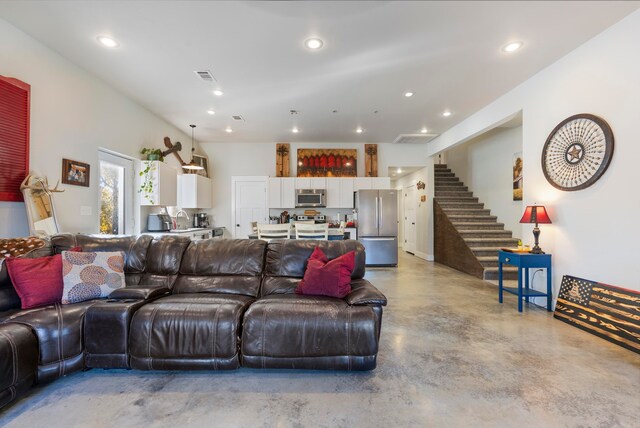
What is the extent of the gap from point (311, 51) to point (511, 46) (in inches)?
83.1

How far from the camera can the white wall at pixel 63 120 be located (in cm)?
262

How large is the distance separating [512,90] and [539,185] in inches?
58.4

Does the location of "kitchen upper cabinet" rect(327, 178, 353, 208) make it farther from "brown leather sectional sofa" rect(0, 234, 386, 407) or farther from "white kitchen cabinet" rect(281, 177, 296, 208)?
"brown leather sectional sofa" rect(0, 234, 386, 407)

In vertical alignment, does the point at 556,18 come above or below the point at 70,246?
above

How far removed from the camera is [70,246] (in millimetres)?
2467

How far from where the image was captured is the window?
389cm

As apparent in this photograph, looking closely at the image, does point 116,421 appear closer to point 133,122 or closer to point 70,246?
point 70,246

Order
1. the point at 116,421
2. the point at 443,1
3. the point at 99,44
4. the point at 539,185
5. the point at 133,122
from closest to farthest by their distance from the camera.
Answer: the point at 116,421
the point at 443,1
the point at 99,44
the point at 539,185
the point at 133,122

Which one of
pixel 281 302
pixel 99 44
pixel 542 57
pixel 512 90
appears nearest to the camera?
pixel 281 302

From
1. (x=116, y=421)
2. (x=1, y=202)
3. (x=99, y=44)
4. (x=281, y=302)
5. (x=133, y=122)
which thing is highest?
(x=99, y=44)

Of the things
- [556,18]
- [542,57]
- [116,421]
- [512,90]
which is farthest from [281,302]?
[512,90]

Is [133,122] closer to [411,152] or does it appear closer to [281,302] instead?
[281,302]

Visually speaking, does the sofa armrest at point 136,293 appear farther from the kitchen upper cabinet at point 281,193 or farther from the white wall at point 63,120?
the kitchen upper cabinet at point 281,193

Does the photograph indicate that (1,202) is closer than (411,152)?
Yes
